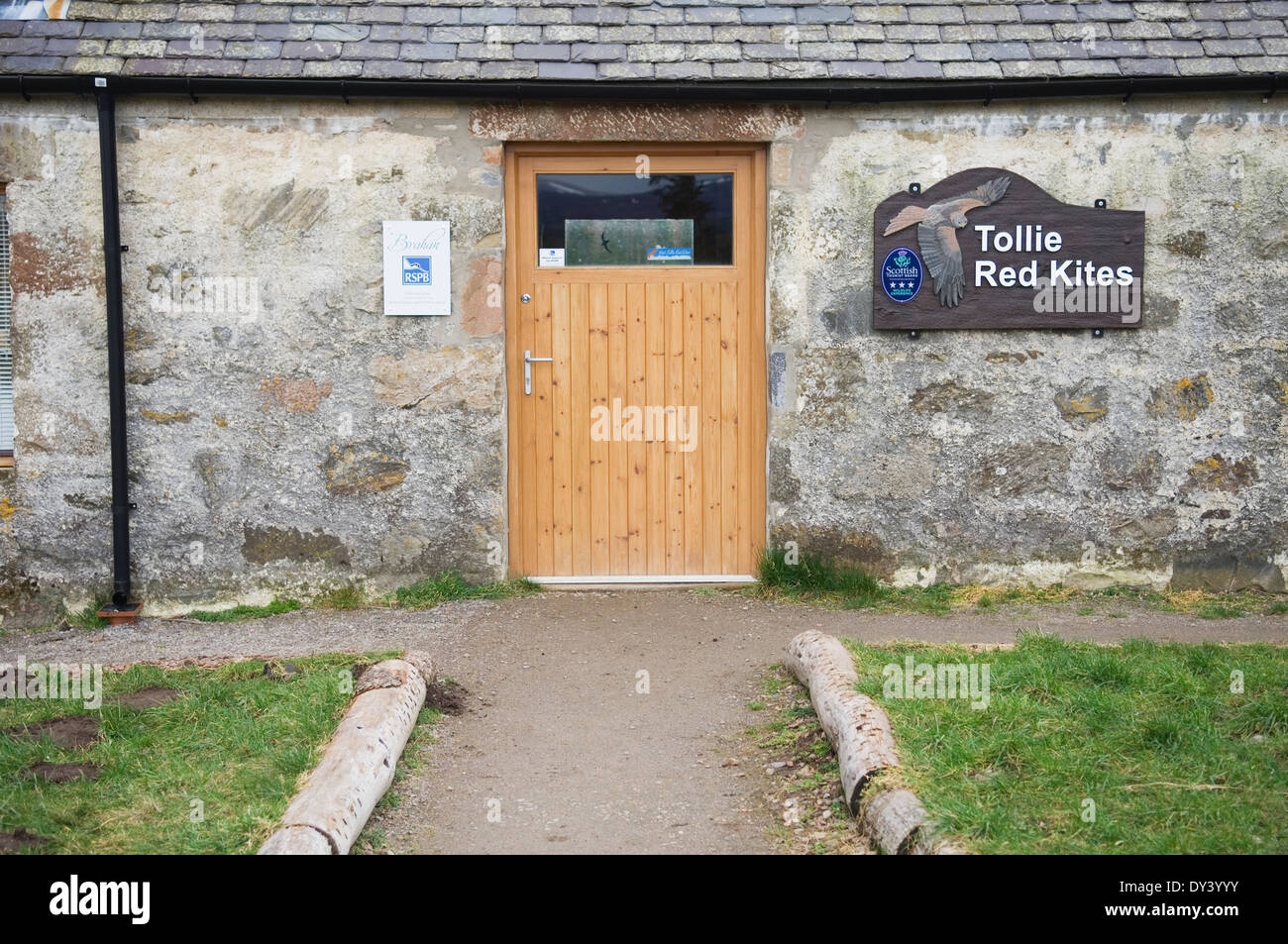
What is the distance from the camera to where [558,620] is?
6500 mm

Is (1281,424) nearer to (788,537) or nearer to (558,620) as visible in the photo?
(788,537)

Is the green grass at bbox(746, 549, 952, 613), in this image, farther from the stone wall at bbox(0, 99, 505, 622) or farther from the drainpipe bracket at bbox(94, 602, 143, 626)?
the drainpipe bracket at bbox(94, 602, 143, 626)

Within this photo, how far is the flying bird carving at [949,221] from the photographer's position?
271 inches

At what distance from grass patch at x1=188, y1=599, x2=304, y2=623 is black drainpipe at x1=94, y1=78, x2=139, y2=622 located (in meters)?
0.38

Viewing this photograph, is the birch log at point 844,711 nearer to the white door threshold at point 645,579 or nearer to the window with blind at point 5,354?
the white door threshold at point 645,579

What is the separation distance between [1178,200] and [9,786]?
668cm

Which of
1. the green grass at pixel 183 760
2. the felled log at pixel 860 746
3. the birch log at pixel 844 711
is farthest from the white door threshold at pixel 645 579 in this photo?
the green grass at pixel 183 760

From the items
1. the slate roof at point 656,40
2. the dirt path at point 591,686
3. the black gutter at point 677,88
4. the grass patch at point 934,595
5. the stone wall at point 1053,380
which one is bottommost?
the dirt path at point 591,686

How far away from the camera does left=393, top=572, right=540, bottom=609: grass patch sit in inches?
270

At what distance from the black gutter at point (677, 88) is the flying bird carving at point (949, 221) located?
0.54 m

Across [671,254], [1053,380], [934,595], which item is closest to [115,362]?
[671,254]

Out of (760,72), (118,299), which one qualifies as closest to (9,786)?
(118,299)

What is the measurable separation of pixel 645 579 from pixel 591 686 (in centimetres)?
179

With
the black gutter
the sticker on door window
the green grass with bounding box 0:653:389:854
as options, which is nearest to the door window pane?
the sticker on door window
